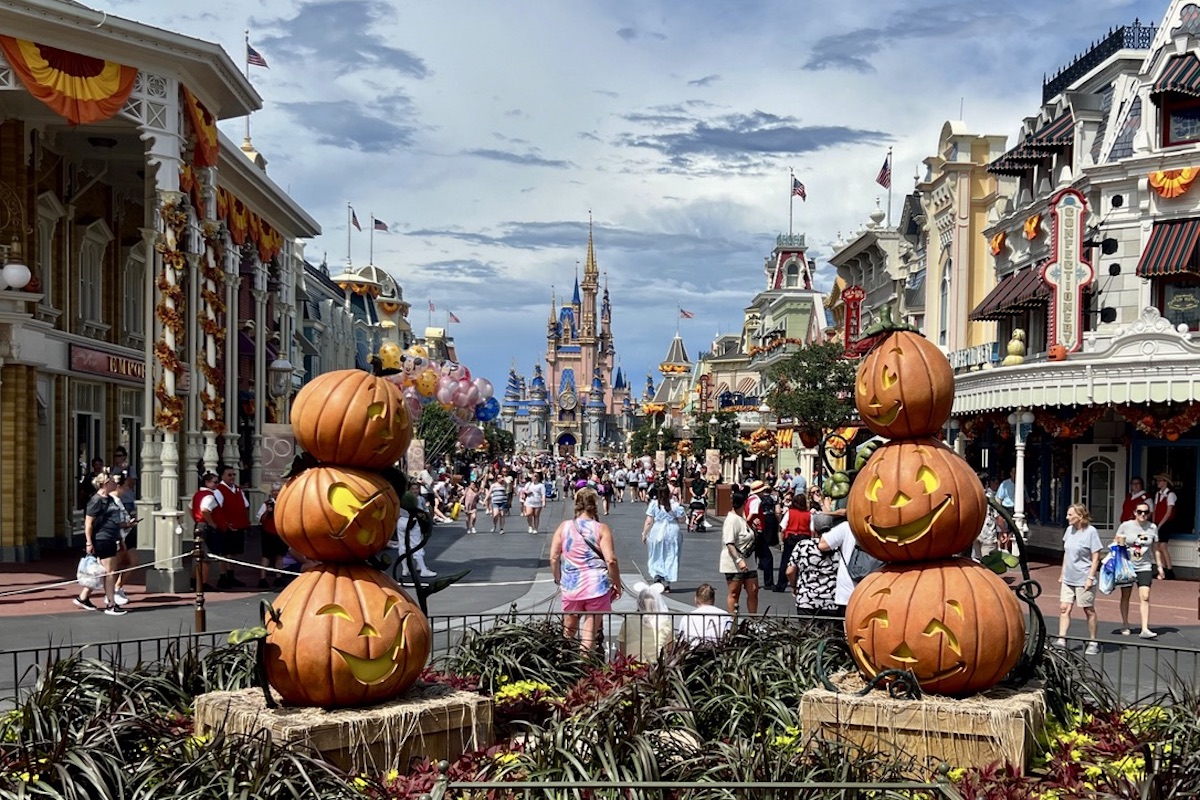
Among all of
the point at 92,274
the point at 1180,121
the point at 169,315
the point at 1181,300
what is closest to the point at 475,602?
the point at 169,315

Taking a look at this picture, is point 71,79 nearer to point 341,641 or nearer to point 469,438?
point 341,641

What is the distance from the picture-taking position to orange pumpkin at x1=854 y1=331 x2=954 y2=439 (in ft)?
20.6

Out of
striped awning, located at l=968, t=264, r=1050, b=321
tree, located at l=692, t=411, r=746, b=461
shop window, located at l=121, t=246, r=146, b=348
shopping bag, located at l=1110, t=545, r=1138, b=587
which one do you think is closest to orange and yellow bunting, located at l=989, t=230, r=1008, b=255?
striped awning, located at l=968, t=264, r=1050, b=321

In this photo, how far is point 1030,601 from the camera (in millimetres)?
6477

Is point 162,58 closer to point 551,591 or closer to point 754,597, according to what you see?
point 551,591

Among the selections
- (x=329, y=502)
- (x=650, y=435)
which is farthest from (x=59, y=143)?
(x=650, y=435)

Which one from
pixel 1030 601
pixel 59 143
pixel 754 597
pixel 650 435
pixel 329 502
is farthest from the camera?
pixel 650 435

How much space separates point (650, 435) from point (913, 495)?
77720 millimetres

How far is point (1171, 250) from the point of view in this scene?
21781 millimetres

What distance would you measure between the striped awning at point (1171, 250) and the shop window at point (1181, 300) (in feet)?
1.88

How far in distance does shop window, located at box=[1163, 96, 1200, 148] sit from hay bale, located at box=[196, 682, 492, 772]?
68.1 ft

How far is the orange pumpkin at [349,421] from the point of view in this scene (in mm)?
5953

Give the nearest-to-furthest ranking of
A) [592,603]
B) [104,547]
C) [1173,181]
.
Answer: [592,603], [104,547], [1173,181]

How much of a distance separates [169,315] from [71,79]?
3.27 m
